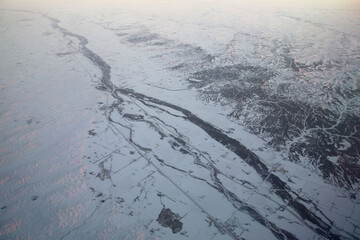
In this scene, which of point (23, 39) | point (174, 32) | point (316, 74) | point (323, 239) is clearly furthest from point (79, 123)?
point (23, 39)

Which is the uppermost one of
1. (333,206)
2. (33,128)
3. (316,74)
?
(316,74)

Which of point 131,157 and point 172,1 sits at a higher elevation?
point 172,1

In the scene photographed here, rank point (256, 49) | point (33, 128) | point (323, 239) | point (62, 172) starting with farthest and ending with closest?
point (256, 49) < point (33, 128) < point (62, 172) < point (323, 239)

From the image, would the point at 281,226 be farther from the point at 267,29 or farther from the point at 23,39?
the point at 23,39

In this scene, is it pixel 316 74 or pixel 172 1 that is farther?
pixel 172 1

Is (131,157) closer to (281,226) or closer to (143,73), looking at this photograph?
(281,226)

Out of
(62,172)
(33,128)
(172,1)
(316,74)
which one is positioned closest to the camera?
(62,172)

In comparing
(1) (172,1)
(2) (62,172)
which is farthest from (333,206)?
(1) (172,1)
